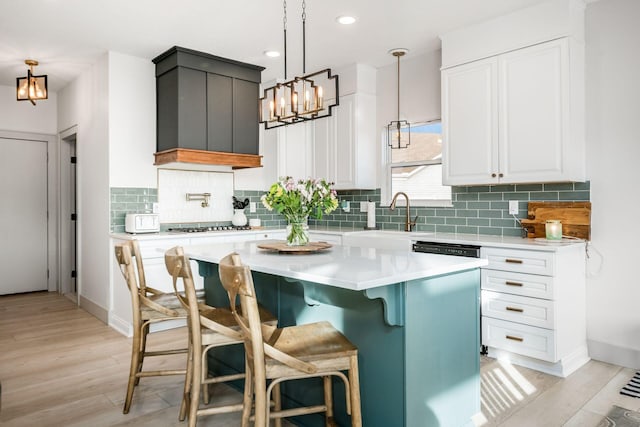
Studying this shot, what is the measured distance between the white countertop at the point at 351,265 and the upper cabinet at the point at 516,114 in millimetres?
1572

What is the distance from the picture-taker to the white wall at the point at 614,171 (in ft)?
10.9

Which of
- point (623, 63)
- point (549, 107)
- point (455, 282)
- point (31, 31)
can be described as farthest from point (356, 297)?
point (31, 31)

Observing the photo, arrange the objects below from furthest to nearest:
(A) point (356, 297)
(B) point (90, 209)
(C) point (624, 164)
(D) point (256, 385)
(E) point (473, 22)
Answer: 1. (B) point (90, 209)
2. (E) point (473, 22)
3. (C) point (624, 164)
4. (A) point (356, 297)
5. (D) point (256, 385)

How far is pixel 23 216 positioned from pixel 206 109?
3373mm

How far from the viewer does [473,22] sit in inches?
152

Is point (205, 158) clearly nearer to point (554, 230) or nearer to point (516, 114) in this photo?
point (516, 114)

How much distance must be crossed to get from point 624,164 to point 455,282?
2.03m

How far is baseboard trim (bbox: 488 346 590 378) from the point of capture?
318cm

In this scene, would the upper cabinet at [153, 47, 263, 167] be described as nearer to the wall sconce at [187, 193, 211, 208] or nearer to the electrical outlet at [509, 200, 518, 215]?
the wall sconce at [187, 193, 211, 208]

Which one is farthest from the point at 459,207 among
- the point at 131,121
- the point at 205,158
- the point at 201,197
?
the point at 131,121

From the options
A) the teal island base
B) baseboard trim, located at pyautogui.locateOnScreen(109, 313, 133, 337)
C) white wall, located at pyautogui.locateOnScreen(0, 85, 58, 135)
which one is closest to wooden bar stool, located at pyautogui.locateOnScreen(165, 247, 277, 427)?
the teal island base

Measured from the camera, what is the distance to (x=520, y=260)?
3299mm

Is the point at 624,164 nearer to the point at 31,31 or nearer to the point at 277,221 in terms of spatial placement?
the point at 277,221

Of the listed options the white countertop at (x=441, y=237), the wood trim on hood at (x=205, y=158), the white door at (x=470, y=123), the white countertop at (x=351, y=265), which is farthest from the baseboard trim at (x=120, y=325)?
the white door at (x=470, y=123)
